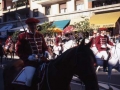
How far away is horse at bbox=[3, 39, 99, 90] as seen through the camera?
3.55 m

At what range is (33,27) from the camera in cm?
492

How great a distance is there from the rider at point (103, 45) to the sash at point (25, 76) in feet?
22.0

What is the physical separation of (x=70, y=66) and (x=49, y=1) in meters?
32.0

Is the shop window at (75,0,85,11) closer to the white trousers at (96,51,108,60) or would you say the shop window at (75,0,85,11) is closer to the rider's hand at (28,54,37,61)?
the white trousers at (96,51,108,60)

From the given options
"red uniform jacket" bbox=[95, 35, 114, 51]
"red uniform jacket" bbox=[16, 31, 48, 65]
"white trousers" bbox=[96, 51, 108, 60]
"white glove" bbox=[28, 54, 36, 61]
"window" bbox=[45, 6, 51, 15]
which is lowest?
"white trousers" bbox=[96, 51, 108, 60]

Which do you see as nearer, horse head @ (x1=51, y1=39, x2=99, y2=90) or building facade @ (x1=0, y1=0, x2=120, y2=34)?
horse head @ (x1=51, y1=39, x2=99, y2=90)

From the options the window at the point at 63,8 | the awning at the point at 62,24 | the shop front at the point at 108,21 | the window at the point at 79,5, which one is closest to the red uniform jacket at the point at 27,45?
the shop front at the point at 108,21

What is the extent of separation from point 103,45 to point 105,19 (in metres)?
15.4

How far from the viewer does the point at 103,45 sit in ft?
36.2

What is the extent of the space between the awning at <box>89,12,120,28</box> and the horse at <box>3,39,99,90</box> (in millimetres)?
20424

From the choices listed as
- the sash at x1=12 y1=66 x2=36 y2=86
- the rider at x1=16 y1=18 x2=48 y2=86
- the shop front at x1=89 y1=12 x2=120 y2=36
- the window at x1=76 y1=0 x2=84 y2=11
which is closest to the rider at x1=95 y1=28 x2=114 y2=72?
the rider at x1=16 y1=18 x2=48 y2=86

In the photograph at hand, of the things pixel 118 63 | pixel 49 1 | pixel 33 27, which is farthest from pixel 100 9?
pixel 33 27

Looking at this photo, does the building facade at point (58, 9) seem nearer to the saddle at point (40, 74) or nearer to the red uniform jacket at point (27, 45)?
the red uniform jacket at point (27, 45)

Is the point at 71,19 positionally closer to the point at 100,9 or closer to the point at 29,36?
the point at 100,9
